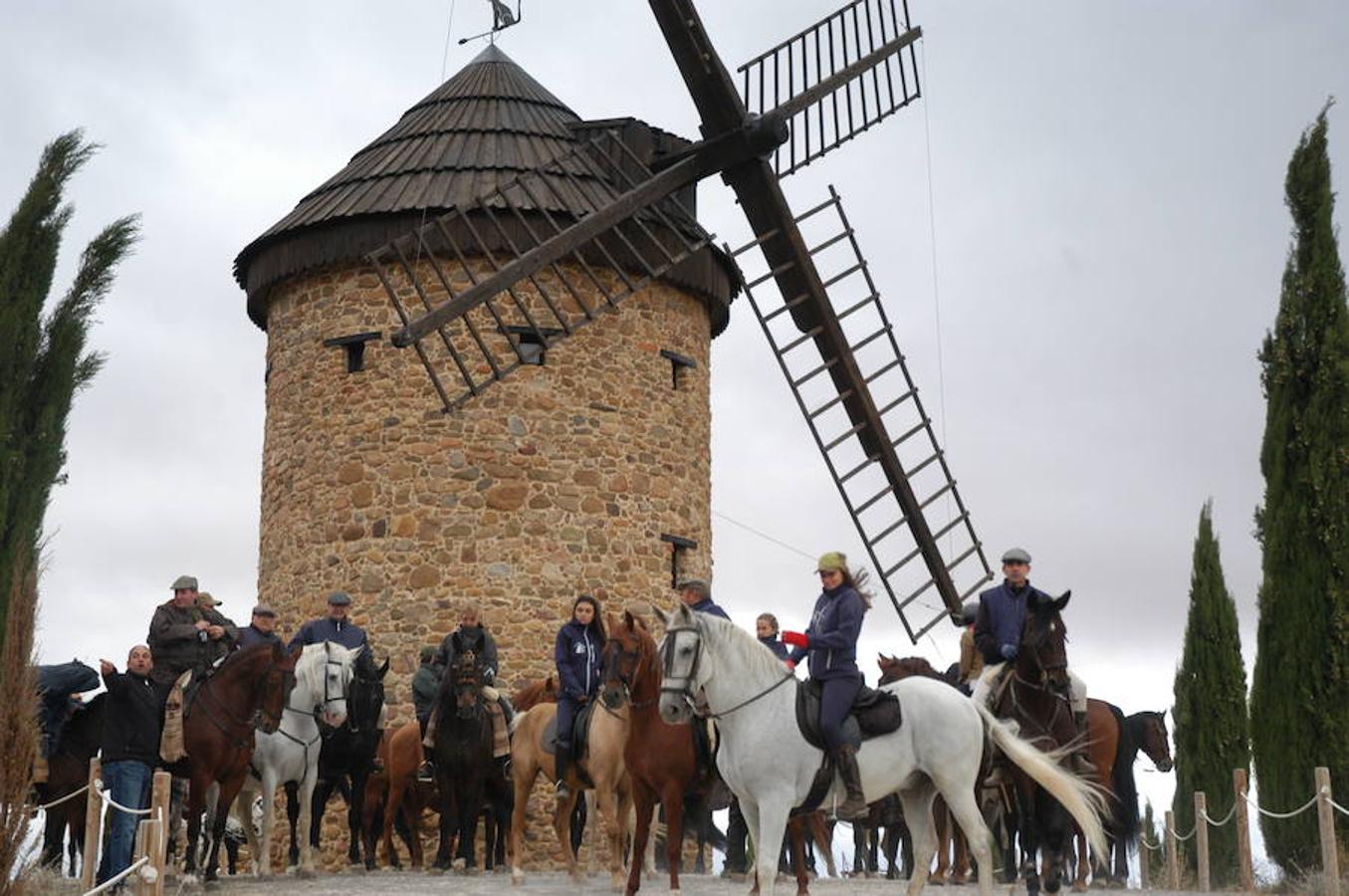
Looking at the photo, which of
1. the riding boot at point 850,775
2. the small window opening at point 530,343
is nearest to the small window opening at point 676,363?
the small window opening at point 530,343

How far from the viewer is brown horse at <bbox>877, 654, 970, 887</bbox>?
1423 centimetres

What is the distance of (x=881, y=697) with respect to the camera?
10.6 m

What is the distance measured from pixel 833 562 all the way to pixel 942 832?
443 centimetres

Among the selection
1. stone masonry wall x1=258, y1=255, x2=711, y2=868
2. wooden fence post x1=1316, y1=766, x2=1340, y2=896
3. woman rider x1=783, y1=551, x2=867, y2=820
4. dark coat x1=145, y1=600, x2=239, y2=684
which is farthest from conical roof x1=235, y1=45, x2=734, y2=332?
wooden fence post x1=1316, y1=766, x2=1340, y2=896

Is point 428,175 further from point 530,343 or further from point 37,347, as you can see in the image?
point 37,347

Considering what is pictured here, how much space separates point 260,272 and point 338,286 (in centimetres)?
124

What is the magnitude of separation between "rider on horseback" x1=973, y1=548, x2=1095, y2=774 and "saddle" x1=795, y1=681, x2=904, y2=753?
3.36ft

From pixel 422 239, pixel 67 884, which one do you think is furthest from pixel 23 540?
pixel 422 239

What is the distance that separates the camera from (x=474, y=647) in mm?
13539

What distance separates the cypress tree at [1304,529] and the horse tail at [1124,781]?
1.06 metres

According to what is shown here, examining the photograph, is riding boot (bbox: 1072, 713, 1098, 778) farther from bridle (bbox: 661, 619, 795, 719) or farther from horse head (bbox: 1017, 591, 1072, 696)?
bridle (bbox: 661, 619, 795, 719)

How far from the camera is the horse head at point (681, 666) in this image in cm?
1020

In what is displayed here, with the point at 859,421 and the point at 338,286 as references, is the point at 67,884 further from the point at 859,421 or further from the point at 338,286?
the point at 859,421

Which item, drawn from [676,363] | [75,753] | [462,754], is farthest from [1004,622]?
[676,363]
